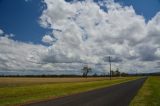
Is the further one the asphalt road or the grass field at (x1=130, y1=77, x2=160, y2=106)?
the grass field at (x1=130, y1=77, x2=160, y2=106)

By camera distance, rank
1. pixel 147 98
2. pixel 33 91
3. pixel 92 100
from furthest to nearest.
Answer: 1. pixel 33 91
2. pixel 147 98
3. pixel 92 100

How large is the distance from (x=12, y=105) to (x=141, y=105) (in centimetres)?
889

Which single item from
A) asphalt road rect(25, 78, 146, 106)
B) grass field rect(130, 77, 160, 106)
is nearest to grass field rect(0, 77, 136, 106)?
asphalt road rect(25, 78, 146, 106)

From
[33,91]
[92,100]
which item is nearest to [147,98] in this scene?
[92,100]

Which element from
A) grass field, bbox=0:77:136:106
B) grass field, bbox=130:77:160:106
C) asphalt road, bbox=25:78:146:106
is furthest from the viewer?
grass field, bbox=0:77:136:106

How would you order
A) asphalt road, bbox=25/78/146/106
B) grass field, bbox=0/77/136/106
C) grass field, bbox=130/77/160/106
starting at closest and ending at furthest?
asphalt road, bbox=25/78/146/106
grass field, bbox=130/77/160/106
grass field, bbox=0/77/136/106

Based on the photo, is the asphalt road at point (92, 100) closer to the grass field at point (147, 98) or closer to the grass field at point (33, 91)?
the grass field at point (147, 98)

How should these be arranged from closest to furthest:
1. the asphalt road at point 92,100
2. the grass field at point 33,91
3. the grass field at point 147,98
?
1. the asphalt road at point 92,100
2. the grass field at point 147,98
3. the grass field at point 33,91

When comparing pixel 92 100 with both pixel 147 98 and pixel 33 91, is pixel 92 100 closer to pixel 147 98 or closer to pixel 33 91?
pixel 147 98

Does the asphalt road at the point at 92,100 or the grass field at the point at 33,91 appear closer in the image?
the asphalt road at the point at 92,100

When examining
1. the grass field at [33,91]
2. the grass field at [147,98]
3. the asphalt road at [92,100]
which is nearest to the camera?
the asphalt road at [92,100]

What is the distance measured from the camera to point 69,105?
17.2 m

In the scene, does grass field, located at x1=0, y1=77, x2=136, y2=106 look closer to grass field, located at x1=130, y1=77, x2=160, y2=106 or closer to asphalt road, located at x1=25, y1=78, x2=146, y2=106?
asphalt road, located at x1=25, y1=78, x2=146, y2=106

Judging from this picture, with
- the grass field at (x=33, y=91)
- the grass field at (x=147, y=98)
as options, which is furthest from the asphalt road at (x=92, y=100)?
the grass field at (x=33, y=91)
